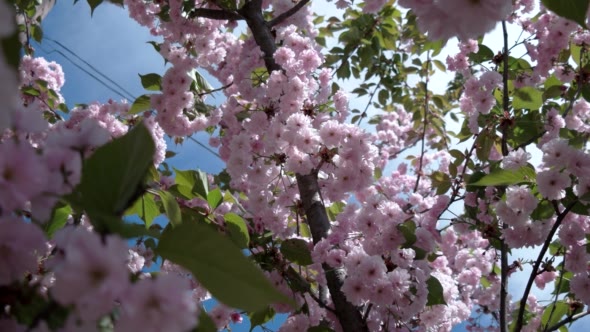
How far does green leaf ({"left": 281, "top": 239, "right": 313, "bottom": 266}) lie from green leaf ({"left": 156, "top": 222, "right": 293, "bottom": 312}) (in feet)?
5.20

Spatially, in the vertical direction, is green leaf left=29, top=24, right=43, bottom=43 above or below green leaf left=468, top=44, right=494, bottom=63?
above

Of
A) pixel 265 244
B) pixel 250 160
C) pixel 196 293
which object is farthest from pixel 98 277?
pixel 196 293

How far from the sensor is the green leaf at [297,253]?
83.7 inches

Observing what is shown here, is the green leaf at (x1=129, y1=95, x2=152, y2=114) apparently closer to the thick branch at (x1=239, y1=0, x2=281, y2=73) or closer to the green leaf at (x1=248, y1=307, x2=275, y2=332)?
the thick branch at (x1=239, y1=0, x2=281, y2=73)

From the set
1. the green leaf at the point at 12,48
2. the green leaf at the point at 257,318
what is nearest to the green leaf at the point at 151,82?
the green leaf at the point at 257,318

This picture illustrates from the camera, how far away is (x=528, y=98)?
8.27ft

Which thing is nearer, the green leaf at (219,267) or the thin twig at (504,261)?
the green leaf at (219,267)

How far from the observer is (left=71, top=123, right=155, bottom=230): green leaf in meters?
0.56

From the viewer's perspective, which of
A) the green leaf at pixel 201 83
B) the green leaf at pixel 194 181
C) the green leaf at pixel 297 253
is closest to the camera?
the green leaf at pixel 194 181

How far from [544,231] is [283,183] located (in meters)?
1.29

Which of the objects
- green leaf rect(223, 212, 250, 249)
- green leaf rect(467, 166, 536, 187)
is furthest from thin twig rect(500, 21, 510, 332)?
green leaf rect(223, 212, 250, 249)

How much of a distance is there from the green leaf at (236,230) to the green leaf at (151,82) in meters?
1.24

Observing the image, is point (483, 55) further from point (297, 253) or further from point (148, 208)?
point (148, 208)

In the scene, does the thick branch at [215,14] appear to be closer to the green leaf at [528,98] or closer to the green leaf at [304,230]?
the green leaf at [304,230]
